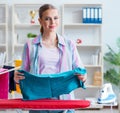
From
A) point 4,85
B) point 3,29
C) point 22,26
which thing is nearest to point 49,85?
point 4,85

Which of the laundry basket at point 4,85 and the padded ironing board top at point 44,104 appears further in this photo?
the laundry basket at point 4,85

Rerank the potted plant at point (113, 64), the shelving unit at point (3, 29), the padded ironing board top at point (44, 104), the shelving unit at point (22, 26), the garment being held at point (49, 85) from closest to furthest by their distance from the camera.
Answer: the padded ironing board top at point (44, 104) → the garment being held at point (49, 85) → the potted plant at point (113, 64) → the shelving unit at point (3, 29) → the shelving unit at point (22, 26)

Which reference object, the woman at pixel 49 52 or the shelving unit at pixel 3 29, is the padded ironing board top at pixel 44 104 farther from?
the shelving unit at pixel 3 29

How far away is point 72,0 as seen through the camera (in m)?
5.67

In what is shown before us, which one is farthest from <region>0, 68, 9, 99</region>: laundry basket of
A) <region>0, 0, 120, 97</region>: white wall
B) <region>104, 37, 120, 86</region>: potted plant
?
<region>0, 0, 120, 97</region>: white wall

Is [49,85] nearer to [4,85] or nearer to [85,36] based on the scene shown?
[4,85]


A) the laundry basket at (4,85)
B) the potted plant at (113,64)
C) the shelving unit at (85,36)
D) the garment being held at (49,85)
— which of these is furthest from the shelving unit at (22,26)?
the garment being held at (49,85)

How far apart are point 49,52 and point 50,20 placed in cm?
22

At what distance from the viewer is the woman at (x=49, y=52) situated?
1985 mm

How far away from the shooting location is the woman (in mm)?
1985

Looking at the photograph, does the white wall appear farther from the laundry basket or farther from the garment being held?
the garment being held

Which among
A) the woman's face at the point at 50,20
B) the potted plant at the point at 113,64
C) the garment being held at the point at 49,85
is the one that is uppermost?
the woman's face at the point at 50,20

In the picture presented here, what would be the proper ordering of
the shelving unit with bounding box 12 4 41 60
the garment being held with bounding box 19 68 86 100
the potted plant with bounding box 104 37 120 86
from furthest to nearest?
the shelving unit with bounding box 12 4 41 60, the potted plant with bounding box 104 37 120 86, the garment being held with bounding box 19 68 86 100

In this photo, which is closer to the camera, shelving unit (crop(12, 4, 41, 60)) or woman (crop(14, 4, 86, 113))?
woman (crop(14, 4, 86, 113))
